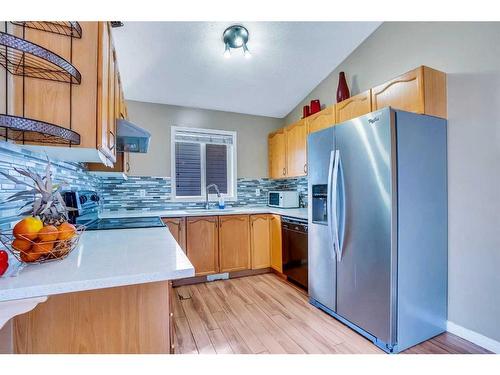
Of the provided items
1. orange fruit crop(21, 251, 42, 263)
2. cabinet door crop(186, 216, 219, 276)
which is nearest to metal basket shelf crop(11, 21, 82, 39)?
orange fruit crop(21, 251, 42, 263)

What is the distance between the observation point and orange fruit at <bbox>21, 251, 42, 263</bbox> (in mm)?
854

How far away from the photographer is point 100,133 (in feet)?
3.81

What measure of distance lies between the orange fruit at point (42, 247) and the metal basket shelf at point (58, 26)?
3.02ft

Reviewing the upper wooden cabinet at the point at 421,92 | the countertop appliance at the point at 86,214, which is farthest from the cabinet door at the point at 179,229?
the upper wooden cabinet at the point at 421,92

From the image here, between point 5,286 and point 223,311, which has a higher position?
point 5,286

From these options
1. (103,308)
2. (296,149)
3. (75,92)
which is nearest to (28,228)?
(103,308)

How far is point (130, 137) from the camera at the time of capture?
1861 mm

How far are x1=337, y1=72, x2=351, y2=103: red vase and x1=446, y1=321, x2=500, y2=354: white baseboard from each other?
2310 mm

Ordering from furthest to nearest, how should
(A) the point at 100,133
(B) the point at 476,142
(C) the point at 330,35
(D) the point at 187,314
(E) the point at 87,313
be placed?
(C) the point at 330,35, (D) the point at 187,314, (B) the point at 476,142, (A) the point at 100,133, (E) the point at 87,313

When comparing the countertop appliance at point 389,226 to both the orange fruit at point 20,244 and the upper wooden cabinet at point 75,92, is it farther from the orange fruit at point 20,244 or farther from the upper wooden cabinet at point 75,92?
the orange fruit at point 20,244

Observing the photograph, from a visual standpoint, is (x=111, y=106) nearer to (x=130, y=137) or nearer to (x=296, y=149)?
(x=130, y=137)
